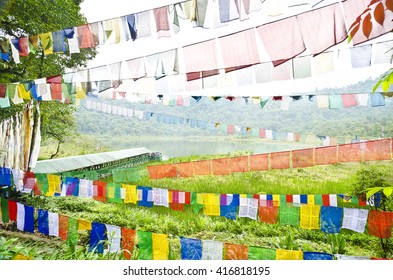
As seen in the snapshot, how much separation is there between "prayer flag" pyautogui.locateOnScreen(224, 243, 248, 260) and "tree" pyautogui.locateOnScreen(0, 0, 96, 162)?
3398mm

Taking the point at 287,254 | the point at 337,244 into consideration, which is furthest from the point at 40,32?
the point at 337,244

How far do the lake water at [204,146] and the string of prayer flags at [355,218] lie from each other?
2.74 metres

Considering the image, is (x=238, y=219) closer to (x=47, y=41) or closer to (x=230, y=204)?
(x=230, y=204)

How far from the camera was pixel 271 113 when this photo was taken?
239 inches

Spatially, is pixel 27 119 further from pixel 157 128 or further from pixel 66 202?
pixel 157 128

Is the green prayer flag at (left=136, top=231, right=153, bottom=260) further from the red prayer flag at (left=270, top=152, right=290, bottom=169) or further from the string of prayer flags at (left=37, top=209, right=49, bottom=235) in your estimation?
the red prayer flag at (left=270, top=152, right=290, bottom=169)

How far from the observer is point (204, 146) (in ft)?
18.4

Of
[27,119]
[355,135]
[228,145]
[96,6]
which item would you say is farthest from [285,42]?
[355,135]

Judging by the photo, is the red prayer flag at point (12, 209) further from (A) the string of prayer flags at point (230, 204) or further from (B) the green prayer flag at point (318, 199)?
(B) the green prayer flag at point (318, 199)

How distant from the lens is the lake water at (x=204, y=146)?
17.5 ft

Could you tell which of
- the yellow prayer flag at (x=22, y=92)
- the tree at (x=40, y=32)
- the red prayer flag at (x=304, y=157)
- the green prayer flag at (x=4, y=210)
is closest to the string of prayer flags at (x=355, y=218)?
the red prayer flag at (x=304, y=157)

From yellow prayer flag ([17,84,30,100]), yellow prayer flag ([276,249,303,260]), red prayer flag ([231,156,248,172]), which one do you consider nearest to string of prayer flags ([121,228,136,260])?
yellow prayer flag ([276,249,303,260])

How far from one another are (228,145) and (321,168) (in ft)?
5.17

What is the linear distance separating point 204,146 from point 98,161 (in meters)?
1.83
